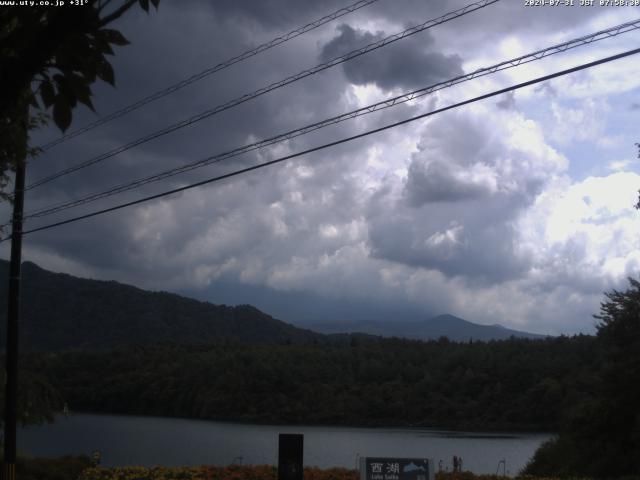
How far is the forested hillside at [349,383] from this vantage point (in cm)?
4725

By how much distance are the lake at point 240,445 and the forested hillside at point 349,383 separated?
4187 mm

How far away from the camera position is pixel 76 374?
55.0 m

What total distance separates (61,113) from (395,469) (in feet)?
33.1

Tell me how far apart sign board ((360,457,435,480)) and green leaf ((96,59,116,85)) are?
31.8 feet

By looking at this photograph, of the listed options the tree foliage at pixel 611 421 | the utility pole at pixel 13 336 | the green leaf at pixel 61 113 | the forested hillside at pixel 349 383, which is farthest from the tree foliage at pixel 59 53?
the forested hillside at pixel 349 383

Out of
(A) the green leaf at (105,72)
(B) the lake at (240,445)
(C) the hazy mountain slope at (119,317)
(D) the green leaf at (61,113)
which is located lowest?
(B) the lake at (240,445)

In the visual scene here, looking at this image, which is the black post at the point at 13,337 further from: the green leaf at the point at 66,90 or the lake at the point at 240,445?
the green leaf at the point at 66,90

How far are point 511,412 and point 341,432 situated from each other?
11.5 m

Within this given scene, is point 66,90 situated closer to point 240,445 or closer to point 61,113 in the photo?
point 61,113

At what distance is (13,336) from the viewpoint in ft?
60.0

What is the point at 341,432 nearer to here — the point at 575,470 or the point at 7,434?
the point at 575,470

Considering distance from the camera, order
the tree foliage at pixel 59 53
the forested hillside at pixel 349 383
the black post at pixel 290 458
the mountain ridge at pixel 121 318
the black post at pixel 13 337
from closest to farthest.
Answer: the tree foliage at pixel 59 53 < the black post at pixel 290 458 < the black post at pixel 13 337 < the forested hillside at pixel 349 383 < the mountain ridge at pixel 121 318

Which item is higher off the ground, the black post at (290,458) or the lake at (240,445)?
the black post at (290,458)

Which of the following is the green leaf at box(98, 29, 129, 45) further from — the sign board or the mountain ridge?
the mountain ridge
